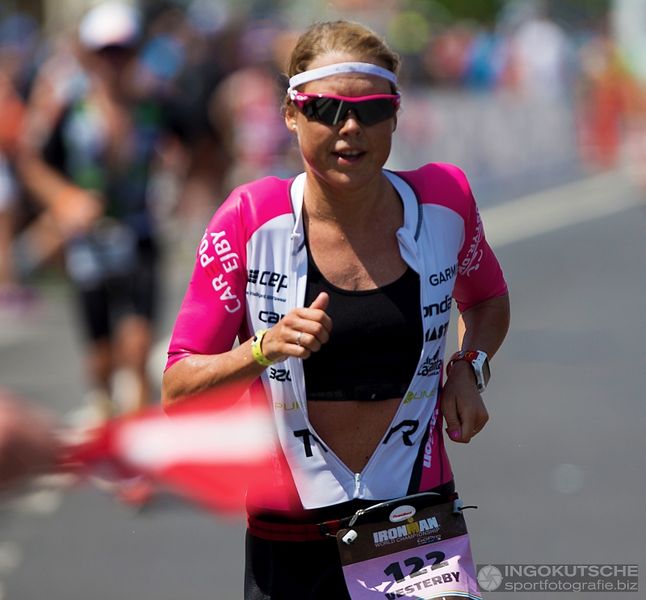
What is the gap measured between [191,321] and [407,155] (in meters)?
15.0

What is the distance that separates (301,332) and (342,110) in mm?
640

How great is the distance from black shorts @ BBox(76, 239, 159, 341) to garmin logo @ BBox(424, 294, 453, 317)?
4689 millimetres

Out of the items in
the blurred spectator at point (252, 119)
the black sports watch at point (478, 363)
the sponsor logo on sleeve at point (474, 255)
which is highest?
the blurred spectator at point (252, 119)

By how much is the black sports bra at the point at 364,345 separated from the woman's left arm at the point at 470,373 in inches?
5.6

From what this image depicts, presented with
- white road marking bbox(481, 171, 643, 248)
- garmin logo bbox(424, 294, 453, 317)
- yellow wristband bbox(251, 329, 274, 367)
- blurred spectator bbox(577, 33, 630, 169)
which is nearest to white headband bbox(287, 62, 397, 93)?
garmin logo bbox(424, 294, 453, 317)

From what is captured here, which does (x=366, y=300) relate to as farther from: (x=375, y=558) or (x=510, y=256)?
(x=510, y=256)

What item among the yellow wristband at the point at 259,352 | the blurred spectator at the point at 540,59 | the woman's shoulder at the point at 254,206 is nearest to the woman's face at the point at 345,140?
the woman's shoulder at the point at 254,206

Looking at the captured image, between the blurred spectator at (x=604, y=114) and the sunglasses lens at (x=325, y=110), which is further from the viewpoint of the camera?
the blurred spectator at (x=604, y=114)

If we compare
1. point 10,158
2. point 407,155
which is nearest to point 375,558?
point 10,158

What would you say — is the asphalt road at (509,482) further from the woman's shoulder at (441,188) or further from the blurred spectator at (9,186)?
the woman's shoulder at (441,188)

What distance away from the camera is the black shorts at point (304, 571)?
3.79 meters

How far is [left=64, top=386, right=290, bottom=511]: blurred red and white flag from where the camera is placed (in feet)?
8.31

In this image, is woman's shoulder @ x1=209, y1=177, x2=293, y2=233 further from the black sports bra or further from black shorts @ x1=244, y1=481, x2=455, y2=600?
black shorts @ x1=244, y1=481, x2=455, y2=600

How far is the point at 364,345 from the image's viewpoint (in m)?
3.80
